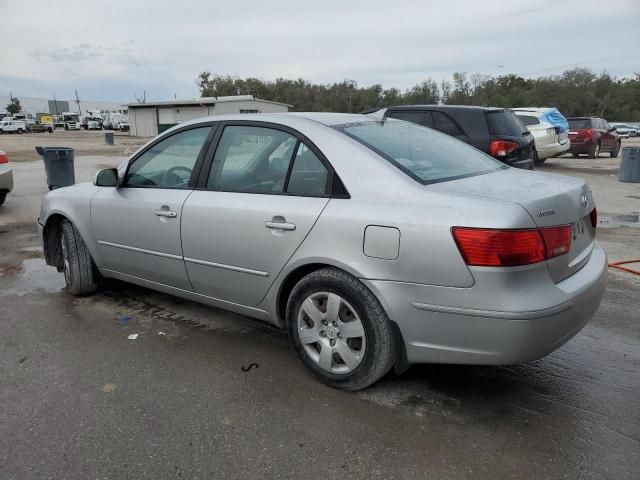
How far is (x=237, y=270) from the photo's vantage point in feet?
11.1

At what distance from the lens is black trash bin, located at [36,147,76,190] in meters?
11.0

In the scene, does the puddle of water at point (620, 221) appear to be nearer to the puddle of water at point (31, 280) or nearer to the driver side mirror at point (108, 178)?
the driver side mirror at point (108, 178)

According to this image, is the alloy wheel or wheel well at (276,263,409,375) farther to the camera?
the alloy wheel

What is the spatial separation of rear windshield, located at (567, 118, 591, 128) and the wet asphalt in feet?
61.9

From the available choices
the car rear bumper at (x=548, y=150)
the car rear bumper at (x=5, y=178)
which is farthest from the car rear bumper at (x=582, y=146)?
the car rear bumper at (x=5, y=178)

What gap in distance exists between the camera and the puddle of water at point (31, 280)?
4.89 m

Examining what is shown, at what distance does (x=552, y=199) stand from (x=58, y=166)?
10838 millimetres

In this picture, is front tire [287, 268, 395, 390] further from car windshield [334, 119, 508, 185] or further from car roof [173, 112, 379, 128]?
car roof [173, 112, 379, 128]

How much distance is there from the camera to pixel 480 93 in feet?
268

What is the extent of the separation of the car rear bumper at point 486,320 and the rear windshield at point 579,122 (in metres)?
20.2

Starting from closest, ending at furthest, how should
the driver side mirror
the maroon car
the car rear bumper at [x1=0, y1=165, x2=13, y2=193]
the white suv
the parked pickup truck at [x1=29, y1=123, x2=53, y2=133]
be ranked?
the driver side mirror → the car rear bumper at [x1=0, y1=165, x2=13, y2=193] → the white suv → the maroon car → the parked pickup truck at [x1=29, y1=123, x2=53, y2=133]

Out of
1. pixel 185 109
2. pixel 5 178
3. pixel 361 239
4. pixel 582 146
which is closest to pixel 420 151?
pixel 361 239

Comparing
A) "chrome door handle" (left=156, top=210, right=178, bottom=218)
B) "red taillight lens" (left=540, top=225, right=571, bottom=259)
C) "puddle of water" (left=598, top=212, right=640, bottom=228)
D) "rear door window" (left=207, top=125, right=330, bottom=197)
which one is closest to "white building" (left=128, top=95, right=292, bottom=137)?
"puddle of water" (left=598, top=212, right=640, bottom=228)

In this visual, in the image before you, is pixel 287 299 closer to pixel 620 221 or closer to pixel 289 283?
pixel 289 283
